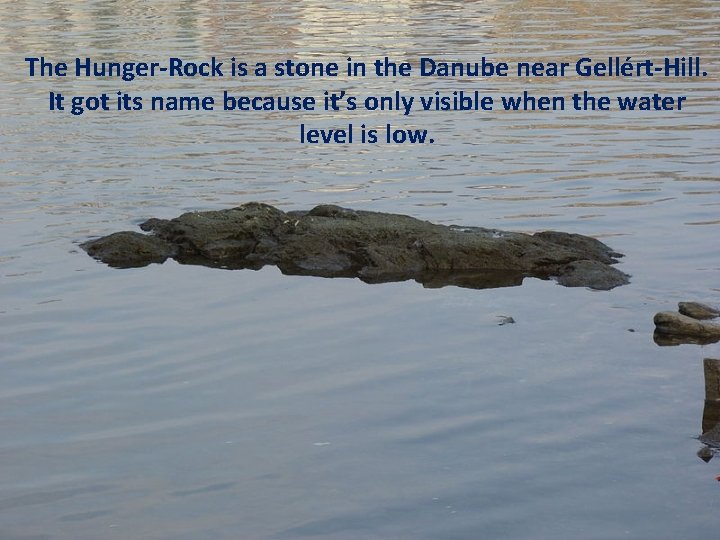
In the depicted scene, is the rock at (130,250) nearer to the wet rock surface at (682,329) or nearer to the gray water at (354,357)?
the gray water at (354,357)

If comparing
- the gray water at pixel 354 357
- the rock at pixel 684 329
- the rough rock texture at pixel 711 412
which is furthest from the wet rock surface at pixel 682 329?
the rough rock texture at pixel 711 412

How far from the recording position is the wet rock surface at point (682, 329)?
40.6ft

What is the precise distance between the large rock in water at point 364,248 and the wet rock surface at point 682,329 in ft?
5.14

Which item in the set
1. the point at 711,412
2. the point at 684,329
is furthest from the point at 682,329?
the point at 711,412

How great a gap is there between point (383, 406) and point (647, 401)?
208 cm

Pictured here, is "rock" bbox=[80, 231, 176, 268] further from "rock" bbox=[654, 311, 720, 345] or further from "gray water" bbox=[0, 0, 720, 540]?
"rock" bbox=[654, 311, 720, 345]

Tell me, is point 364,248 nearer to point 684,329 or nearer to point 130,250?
point 130,250

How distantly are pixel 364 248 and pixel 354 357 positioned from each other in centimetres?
317

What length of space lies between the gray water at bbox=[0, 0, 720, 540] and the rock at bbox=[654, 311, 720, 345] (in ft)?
0.73

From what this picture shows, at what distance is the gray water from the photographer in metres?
9.04

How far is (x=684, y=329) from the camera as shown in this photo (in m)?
12.5

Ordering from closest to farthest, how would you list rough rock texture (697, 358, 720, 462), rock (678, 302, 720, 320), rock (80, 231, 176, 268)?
rough rock texture (697, 358, 720, 462), rock (678, 302, 720, 320), rock (80, 231, 176, 268)

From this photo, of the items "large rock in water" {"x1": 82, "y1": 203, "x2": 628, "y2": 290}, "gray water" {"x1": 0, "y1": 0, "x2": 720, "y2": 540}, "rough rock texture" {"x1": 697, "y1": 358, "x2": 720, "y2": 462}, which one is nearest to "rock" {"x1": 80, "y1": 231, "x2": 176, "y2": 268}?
"large rock in water" {"x1": 82, "y1": 203, "x2": 628, "y2": 290}

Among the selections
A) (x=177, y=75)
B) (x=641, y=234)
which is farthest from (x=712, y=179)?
(x=177, y=75)
